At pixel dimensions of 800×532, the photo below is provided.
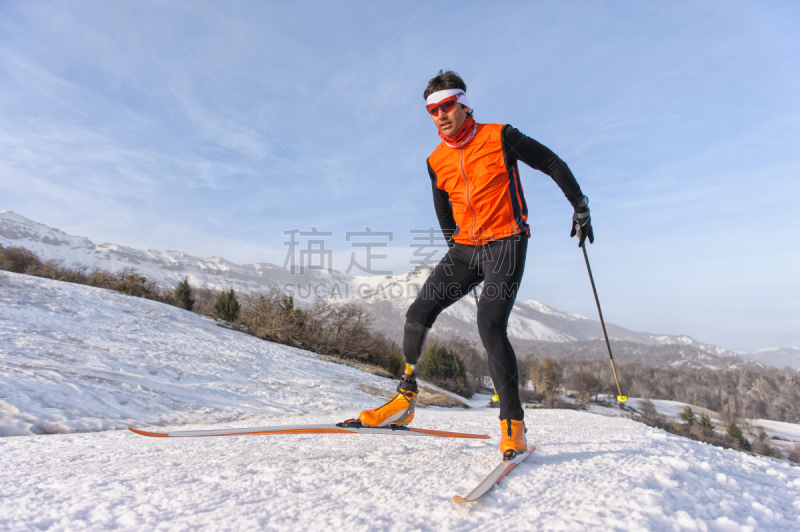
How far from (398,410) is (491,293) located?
0.96m

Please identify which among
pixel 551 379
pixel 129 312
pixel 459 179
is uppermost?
pixel 459 179

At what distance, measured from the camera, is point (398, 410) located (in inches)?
98.8

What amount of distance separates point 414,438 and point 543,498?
1.13 metres

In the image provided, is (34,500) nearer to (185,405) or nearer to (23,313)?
(185,405)

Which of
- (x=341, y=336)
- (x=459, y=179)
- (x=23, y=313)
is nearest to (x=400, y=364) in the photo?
(x=341, y=336)

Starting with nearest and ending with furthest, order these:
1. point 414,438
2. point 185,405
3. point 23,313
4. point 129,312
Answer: point 414,438 → point 185,405 → point 23,313 → point 129,312

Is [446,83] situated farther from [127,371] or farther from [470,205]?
[127,371]

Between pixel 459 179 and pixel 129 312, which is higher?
pixel 459 179

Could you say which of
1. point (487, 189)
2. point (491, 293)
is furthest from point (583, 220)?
point (491, 293)

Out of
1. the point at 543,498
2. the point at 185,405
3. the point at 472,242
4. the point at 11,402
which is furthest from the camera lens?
the point at 185,405

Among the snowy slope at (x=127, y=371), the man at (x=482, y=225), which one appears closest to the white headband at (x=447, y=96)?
the man at (x=482, y=225)

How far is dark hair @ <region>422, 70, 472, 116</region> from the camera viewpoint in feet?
8.74

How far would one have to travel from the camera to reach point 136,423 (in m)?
3.33

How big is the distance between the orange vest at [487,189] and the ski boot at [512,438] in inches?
42.7
